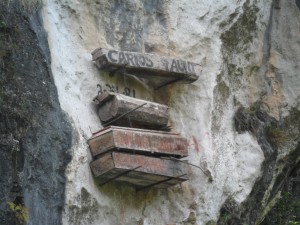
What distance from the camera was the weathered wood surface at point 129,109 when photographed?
17.6 feet

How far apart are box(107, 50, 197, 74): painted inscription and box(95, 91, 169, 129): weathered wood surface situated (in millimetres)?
296

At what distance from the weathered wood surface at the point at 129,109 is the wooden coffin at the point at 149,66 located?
0.27 meters

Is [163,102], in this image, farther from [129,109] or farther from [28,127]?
[28,127]

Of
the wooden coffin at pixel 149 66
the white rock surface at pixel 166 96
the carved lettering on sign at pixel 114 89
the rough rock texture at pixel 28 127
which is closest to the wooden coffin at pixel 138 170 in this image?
the white rock surface at pixel 166 96

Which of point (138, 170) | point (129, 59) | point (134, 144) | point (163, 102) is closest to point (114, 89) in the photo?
point (129, 59)

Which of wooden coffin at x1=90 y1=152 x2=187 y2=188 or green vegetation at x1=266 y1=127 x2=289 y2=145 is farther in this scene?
green vegetation at x1=266 y1=127 x2=289 y2=145

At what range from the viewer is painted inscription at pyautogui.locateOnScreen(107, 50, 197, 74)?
5512 millimetres

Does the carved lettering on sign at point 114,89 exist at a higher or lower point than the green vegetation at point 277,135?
higher

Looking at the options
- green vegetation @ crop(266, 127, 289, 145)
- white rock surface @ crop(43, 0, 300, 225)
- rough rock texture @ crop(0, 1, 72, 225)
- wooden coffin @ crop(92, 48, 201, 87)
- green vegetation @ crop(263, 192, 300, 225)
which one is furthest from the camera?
green vegetation @ crop(263, 192, 300, 225)

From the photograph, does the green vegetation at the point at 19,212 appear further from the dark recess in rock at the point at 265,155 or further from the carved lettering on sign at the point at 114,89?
the dark recess in rock at the point at 265,155

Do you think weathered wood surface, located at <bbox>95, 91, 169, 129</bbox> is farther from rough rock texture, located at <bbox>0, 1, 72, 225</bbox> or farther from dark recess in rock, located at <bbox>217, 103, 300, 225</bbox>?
dark recess in rock, located at <bbox>217, 103, 300, 225</bbox>

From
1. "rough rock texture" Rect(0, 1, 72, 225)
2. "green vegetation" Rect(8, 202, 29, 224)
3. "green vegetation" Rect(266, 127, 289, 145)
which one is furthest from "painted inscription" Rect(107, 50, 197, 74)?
"green vegetation" Rect(8, 202, 29, 224)

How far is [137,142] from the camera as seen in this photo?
17.2 ft

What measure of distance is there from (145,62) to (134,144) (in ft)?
2.51
